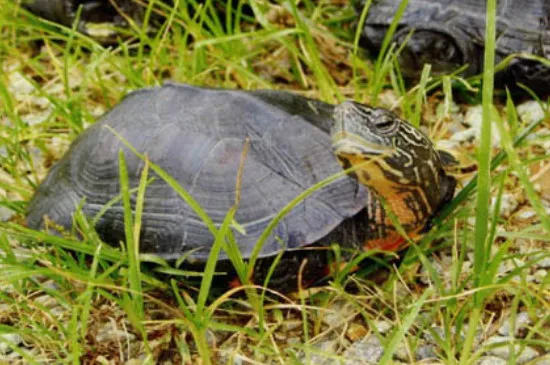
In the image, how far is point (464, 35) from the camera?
2508mm

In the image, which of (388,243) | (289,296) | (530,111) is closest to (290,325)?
(289,296)

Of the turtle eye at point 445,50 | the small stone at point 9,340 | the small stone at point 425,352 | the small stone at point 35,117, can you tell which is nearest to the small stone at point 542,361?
the small stone at point 425,352

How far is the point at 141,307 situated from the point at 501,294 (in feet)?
2.61

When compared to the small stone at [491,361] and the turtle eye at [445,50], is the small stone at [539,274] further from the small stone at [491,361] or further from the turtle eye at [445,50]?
the turtle eye at [445,50]

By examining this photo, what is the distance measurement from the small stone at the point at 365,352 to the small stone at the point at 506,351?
0.74 ft

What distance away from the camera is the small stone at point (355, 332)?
173 cm

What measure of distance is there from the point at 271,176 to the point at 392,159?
0.90 ft

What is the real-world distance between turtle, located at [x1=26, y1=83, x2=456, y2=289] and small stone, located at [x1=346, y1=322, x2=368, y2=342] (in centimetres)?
14

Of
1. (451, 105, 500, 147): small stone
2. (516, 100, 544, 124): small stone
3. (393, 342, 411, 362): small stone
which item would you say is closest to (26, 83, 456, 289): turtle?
(393, 342, 411, 362): small stone

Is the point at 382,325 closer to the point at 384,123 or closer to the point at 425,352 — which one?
the point at 425,352

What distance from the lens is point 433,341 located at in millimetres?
1663

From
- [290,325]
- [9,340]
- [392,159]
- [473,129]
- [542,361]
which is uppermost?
[392,159]

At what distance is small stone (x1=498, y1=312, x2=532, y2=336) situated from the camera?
1.67m

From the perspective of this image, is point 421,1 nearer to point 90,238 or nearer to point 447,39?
point 447,39
